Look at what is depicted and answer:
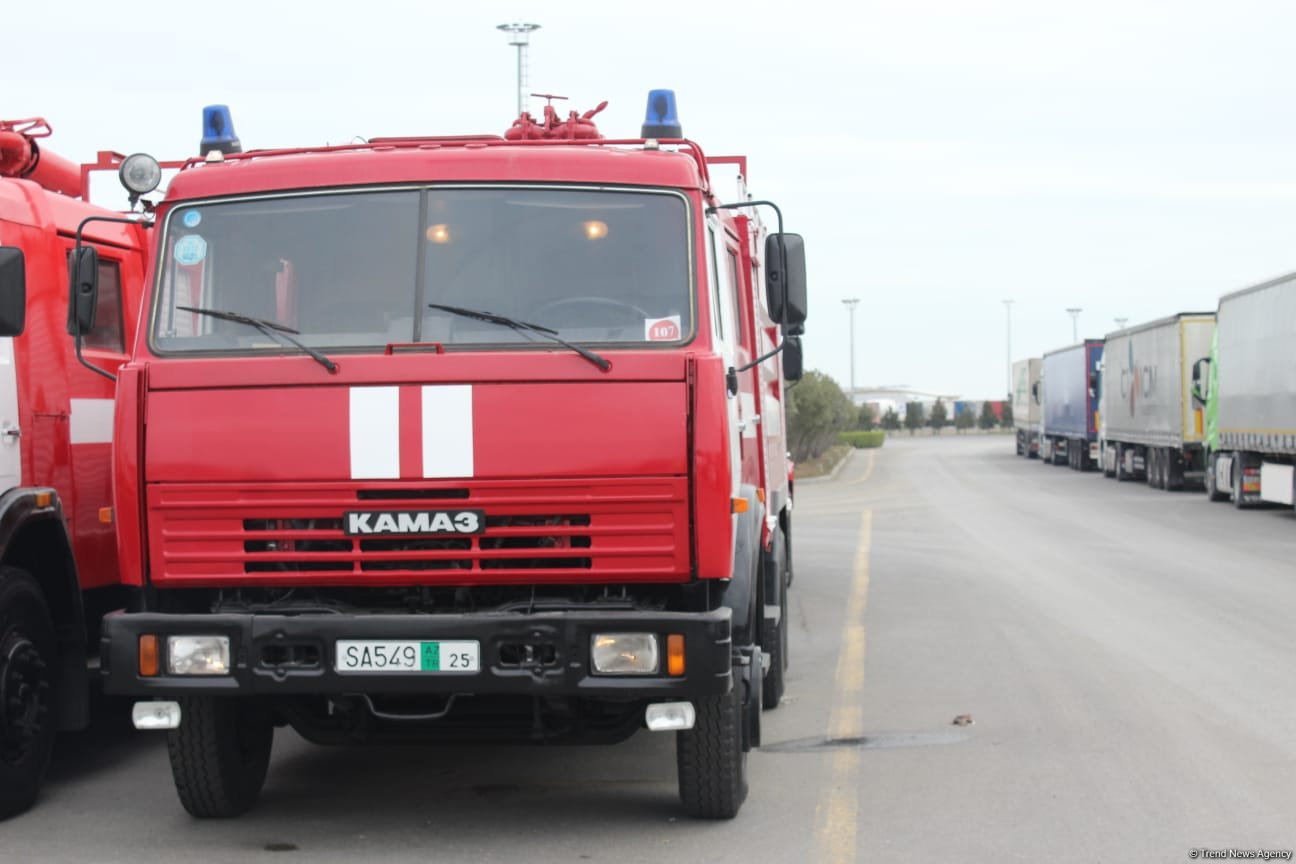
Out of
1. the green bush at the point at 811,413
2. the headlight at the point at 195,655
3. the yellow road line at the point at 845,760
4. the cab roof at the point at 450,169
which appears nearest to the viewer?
the headlight at the point at 195,655

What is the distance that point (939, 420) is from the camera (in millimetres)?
103688

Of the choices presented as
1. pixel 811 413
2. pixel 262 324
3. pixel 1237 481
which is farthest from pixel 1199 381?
pixel 262 324

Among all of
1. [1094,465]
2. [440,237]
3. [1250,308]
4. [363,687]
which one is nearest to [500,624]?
[363,687]

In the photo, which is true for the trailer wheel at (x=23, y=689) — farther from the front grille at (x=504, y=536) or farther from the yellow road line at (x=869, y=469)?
the yellow road line at (x=869, y=469)

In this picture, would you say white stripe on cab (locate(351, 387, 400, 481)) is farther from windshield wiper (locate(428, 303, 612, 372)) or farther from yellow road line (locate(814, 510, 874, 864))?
yellow road line (locate(814, 510, 874, 864))

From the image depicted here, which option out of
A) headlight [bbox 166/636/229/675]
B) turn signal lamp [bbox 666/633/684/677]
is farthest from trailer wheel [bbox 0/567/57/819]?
turn signal lamp [bbox 666/633/684/677]

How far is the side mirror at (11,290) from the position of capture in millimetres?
6660

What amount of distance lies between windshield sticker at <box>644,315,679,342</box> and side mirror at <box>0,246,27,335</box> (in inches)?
102

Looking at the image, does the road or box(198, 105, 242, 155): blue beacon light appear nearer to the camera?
the road

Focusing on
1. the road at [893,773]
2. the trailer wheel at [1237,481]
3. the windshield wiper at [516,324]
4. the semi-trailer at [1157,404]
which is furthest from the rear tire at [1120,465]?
the windshield wiper at [516,324]

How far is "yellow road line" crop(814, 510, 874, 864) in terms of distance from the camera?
6.41 meters

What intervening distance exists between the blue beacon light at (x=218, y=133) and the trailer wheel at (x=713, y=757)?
11.8ft

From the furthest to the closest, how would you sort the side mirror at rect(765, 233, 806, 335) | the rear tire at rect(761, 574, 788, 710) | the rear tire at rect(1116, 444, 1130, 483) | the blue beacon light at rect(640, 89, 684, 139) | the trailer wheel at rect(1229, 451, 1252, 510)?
1. the rear tire at rect(1116, 444, 1130, 483)
2. the trailer wheel at rect(1229, 451, 1252, 510)
3. the rear tire at rect(761, 574, 788, 710)
4. the blue beacon light at rect(640, 89, 684, 139)
5. the side mirror at rect(765, 233, 806, 335)

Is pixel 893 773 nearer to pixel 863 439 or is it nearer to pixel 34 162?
pixel 34 162
